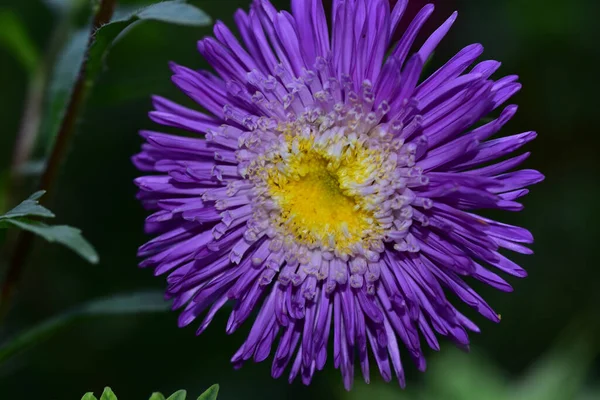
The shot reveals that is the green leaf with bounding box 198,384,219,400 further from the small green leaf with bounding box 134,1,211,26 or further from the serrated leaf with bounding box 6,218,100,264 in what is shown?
the small green leaf with bounding box 134,1,211,26

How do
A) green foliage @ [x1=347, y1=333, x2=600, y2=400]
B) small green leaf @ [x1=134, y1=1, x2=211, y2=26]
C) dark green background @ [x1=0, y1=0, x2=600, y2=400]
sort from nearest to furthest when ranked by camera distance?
1. small green leaf @ [x1=134, y1=1, x2=211, y2=26]
2. green foliage @ [x1=347, y1=333, x2=600, y2=400]
3. dark green background @ [x1=0, y1=0, x2=600, y2=400]

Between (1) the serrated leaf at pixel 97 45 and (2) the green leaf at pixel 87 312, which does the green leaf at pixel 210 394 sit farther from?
(1) the serrated leaf at pixel 97 45

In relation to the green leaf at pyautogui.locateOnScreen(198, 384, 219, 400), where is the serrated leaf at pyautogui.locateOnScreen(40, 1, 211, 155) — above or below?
above

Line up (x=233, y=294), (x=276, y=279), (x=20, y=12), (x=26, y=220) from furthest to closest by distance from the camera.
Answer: (x=20, y=12) < (x=276, y=279) < (x=233, y=294) < (x=26, y=220)

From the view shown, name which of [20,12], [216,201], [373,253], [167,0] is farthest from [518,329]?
[20,12]

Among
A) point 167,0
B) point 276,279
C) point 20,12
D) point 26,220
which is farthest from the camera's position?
point 20,12

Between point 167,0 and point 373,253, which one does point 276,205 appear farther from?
point 167,0

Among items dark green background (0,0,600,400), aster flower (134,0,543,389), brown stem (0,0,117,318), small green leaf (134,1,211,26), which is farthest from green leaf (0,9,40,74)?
small green leaf (134,1,211,26)
